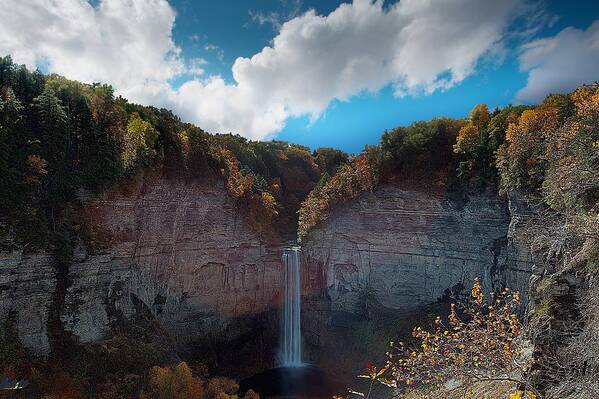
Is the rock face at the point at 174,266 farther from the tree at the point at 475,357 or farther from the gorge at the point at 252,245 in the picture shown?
the tree at the point at 475,357

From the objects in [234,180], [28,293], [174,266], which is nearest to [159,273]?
[174,266]

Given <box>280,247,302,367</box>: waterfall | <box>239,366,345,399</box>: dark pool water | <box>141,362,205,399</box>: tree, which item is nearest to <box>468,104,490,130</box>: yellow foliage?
<box>280,247,302,367</box>: waterfall

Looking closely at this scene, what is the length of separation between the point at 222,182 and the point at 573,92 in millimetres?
21494

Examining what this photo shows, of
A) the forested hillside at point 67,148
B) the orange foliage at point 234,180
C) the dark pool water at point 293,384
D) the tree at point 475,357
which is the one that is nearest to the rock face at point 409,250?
the dark pool water at point 293,384

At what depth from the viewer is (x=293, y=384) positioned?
2802cm

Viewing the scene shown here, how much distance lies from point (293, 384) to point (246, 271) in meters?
8.43

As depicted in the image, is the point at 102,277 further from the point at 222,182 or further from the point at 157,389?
the point at 222,182

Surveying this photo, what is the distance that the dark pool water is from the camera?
26.6 metres

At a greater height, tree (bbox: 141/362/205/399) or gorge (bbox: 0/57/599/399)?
gorge (bbox: 0/57/599/399)

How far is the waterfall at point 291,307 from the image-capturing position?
1235 inches

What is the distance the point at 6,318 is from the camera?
17.5m

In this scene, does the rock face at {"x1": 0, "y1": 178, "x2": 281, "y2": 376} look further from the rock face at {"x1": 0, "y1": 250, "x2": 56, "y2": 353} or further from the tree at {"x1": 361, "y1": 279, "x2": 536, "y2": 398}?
the tree at {"x1": 361, "y1": 279, "x2": 536, "y2": 398}

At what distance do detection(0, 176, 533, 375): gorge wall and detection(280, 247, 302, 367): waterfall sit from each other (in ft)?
1.92

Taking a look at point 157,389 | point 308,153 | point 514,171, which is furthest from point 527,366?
point 308,153
